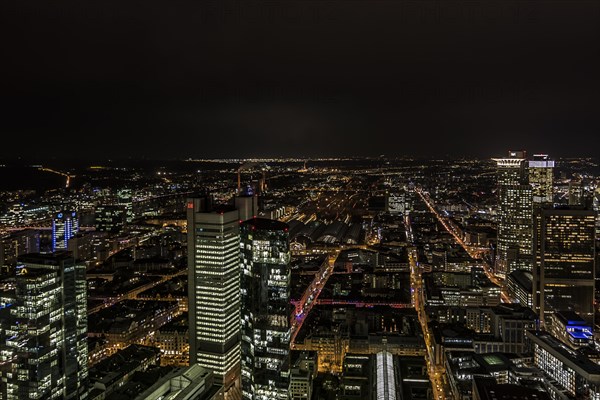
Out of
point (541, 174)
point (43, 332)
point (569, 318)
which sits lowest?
point (569, 318)

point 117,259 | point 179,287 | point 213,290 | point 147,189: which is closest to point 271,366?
point 213,290

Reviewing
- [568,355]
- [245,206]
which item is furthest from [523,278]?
[245,206]

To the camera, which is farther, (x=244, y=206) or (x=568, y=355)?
(x=244, y=206)

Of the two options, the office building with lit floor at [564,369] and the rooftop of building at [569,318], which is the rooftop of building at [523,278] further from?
the office building with lit floor at [564,369]

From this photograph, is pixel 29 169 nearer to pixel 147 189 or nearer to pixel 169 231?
pixel 147 189

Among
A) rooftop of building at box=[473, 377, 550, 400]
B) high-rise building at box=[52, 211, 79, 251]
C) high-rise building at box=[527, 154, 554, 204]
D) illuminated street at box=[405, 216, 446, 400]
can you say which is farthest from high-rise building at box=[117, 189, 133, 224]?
rooftop of building at box=[473, 377, 550, 400]

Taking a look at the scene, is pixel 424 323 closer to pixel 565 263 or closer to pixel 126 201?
pixel 565 263

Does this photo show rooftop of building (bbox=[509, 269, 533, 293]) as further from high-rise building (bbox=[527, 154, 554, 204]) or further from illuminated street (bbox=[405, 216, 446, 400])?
high-rise building (bbox=[527, 154, 554, 204])
